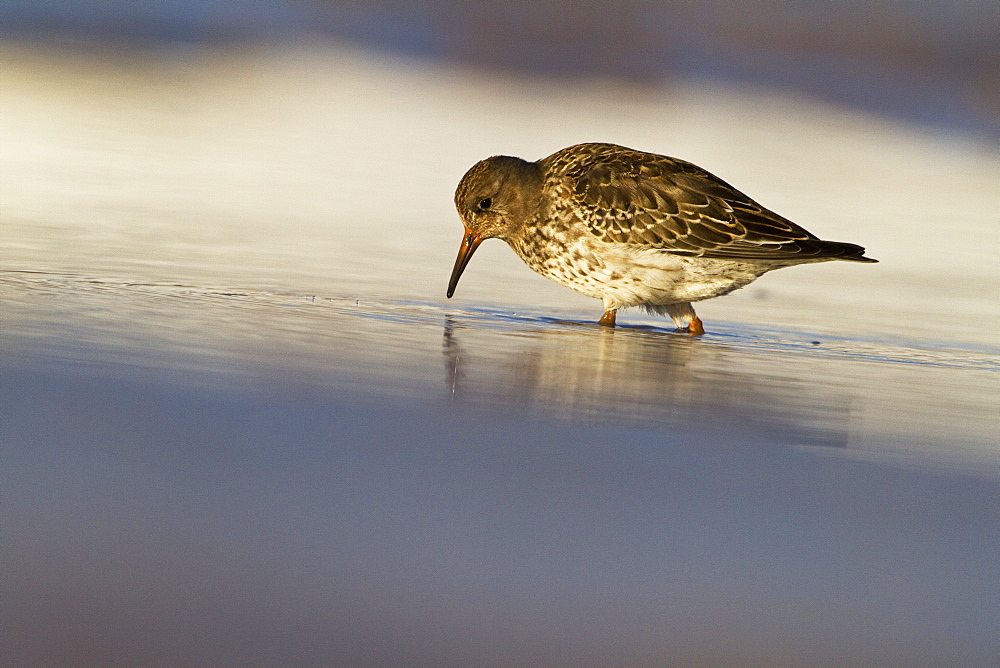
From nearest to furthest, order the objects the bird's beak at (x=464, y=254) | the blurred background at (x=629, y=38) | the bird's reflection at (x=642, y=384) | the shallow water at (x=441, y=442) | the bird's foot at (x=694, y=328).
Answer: the shallow water at (x=441, y=442), the bird's reflection at (x=642, y=384), the bird's foot at (x=694, y=328), the bird's beak at (x=464, y=254), the blurred background at (x=629, y=38)

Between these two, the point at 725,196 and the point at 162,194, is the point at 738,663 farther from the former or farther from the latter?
the point at 162,194

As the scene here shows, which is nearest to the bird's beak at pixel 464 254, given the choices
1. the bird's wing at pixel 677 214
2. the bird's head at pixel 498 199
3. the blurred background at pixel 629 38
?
the bird's head at pixel 498 199

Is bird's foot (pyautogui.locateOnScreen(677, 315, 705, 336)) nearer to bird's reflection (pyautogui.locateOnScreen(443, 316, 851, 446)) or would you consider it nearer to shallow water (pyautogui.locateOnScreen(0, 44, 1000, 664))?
shallow water (pyautogui.locateOnScreen(0, 44, 1000, 664))

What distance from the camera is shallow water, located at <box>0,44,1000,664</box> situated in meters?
2.46

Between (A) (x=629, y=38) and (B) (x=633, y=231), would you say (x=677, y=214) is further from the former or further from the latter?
(A) (x=629, y=38)

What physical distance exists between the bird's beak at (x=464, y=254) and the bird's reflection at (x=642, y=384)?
0.59 meters

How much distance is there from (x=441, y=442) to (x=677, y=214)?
10.2 ft

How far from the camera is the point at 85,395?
144 inches

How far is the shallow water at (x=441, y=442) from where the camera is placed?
2.46m

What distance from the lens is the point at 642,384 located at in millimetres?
4559

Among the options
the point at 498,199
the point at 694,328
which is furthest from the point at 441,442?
the point at 498,199

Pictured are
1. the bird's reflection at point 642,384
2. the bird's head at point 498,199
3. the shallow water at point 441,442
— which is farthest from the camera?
the bird's head at point 498,199

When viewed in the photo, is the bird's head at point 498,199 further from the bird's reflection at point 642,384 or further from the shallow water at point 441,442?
the bird's reflection at point 642,384

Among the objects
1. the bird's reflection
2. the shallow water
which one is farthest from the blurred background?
the bird's reflection
